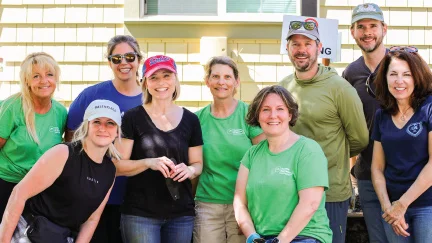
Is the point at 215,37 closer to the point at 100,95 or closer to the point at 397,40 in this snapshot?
the point at 397,40

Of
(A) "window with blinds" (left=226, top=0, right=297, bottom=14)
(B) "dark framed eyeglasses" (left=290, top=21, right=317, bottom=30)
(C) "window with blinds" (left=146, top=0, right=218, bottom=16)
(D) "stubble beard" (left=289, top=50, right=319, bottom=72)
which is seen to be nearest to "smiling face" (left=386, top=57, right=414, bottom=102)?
(D) "stubble beard" (left=289, top=50, right=319, bottom=72)

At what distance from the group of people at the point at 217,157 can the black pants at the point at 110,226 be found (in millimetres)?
10

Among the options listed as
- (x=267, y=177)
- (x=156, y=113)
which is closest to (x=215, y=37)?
(x=156, y=113)

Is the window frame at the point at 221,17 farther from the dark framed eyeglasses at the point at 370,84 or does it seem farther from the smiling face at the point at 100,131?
the smiling face at the point at 100,131

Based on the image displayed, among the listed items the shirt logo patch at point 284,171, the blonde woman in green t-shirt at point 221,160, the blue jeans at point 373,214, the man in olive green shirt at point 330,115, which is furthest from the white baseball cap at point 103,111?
the blue jeans at point 373,214

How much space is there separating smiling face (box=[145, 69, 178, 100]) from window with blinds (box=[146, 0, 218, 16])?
10.7ft

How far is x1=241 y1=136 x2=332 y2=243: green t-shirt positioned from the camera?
138 inches

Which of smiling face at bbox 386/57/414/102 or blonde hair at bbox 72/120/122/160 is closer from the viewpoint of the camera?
blonde hair at bbox 72/120/122/160

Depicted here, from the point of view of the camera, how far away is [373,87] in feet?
14.7

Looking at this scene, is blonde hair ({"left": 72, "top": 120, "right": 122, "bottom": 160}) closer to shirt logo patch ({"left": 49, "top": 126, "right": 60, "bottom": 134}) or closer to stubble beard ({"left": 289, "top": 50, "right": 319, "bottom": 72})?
shirt logo patch ({"left": 49, "top": 126, "right": 60, "bottom": 134})

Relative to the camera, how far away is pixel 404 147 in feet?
12.3

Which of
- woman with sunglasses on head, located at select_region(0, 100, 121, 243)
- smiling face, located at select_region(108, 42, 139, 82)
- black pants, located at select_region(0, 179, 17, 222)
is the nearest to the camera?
woman with sunglasses on head, located at select_region(0, 100, 121, 243)

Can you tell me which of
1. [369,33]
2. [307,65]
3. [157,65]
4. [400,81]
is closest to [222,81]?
[157,65]

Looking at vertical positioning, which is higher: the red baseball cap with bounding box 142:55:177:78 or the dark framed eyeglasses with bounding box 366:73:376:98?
the red baseball cap with bounding box 142:55:177:78
